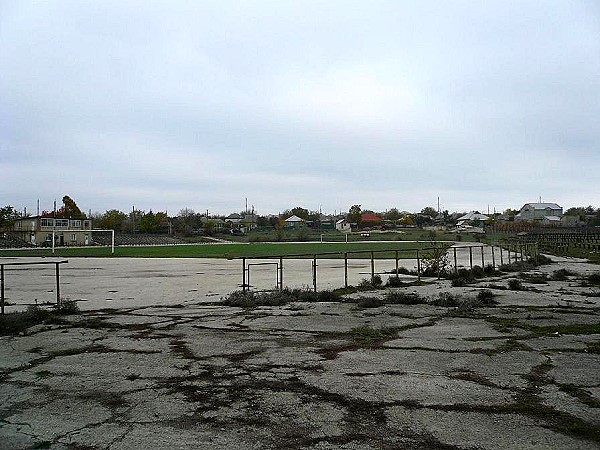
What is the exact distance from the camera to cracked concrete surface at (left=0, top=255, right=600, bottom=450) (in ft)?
18.4

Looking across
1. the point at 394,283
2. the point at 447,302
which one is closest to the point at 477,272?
the point at 394,283

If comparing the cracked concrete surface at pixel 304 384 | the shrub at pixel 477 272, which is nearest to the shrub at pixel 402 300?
the cracked concrete surface at pixel 304 384

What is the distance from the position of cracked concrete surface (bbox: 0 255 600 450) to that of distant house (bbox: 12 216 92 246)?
281 ft

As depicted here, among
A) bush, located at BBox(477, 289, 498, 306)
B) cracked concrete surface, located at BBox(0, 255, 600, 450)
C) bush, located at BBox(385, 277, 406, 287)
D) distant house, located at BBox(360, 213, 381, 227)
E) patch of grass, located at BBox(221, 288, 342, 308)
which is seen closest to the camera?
cracked concrete surface, located at BBox(0, 255, 600, 450)

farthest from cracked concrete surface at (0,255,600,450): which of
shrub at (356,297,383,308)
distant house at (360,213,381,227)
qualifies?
distant house at (360,213,381,227)

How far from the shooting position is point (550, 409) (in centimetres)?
634

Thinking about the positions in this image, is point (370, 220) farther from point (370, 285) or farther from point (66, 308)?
point (66, 308)

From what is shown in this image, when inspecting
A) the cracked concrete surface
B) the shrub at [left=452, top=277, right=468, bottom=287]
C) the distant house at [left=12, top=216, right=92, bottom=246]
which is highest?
the distant house at [left=12, top=216, right=92, bottom=246]

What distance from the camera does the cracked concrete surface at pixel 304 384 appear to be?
18.4 ft

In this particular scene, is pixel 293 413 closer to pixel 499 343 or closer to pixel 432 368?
pixel 432 368

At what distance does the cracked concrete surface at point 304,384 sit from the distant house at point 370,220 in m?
156

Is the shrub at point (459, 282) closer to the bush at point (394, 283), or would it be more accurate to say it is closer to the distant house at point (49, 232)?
the bush at point (394, 283)

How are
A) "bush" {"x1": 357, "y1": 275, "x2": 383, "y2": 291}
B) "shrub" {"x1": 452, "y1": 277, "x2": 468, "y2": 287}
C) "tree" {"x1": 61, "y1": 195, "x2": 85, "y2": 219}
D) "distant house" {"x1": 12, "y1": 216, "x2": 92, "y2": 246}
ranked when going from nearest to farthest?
"bush" {"x1": 357, "y1": 275, "x2": 383, "y2": 291} → "shrub" {"x1": 452, "y1": 277, "x2": 468, "y2": 287} → "distant house" {"x1": 12, "y1": 216, "x2": 92, "y2": 246} → "tree" {"x1": 61, "y1": 195, "x2": 85, "y2": 219}

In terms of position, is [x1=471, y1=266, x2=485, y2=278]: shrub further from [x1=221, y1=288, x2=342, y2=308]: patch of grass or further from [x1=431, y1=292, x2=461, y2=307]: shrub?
[x1=221, y1=288, x2=342, y2=308]: patch of grass
